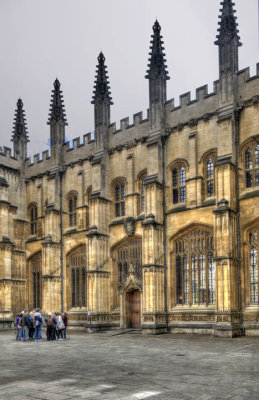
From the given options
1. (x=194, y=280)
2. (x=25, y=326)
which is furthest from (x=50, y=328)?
(x=194, y=280)

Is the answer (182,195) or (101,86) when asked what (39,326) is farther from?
(101,86)

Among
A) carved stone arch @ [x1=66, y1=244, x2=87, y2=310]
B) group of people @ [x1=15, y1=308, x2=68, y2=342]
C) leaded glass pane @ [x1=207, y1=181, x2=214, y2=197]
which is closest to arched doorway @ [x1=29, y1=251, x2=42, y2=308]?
carved stone arch @ [x1=66, y1=244, x2=87, y2=310]

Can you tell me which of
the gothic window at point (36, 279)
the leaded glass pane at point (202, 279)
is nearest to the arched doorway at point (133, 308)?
the leaded glass pane at point (202, 279)

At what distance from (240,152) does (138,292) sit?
427 inches

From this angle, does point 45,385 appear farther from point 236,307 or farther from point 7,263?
point 7,263

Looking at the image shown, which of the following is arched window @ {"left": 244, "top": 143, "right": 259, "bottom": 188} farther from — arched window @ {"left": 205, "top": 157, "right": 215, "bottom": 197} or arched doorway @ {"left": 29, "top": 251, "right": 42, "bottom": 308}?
arched doorway @ {"left": 29, "top": 251, "right": 42, "bottom": 308}

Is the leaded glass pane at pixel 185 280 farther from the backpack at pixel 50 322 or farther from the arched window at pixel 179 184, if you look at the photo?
the backpack at pixel 50 322

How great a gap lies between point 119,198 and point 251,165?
1005 cm

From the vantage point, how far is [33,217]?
38.2 m

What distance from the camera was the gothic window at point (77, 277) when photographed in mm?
33219

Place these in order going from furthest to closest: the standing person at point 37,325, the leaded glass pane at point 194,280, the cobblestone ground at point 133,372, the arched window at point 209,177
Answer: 1. the arched window at point 209,177
2. the leaded glass pane at point 194,280
3. the standing person at point 37,325
4. the cobblestone ground at point 133,372

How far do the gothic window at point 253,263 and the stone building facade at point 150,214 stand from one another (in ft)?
0.17

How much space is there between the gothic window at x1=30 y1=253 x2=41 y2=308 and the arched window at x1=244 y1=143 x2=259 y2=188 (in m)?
18.8

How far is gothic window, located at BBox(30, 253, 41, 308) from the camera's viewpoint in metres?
36.9
